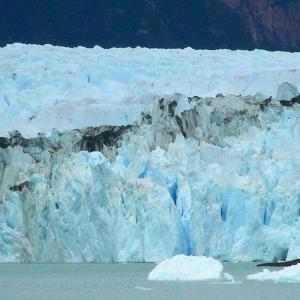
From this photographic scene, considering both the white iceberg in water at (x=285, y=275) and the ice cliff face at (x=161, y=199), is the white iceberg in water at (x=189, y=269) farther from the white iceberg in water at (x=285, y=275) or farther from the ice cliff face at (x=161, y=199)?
the ice cliff face at (x=161, y=199)

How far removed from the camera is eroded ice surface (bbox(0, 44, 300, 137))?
135ft

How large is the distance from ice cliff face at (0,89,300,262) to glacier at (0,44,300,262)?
0.08 ft

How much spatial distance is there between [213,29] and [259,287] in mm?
39916

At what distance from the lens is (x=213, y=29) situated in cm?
6894

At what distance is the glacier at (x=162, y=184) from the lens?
34250 millimetres

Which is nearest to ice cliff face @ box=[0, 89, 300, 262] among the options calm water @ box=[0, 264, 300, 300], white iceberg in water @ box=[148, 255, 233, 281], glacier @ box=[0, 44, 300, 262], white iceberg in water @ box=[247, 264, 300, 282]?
glacier @ box=[0, 44, 300, 262]

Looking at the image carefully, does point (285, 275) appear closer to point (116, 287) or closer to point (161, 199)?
point (116, 287)

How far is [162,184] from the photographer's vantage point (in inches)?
1379

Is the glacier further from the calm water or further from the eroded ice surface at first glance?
the calm water

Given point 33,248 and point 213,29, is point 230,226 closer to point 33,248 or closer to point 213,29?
point 33,248

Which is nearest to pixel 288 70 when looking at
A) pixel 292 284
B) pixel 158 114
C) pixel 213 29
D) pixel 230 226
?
pixel 158 114

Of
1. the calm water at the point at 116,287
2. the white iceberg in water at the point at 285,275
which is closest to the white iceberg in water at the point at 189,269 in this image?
the calm water at the point at 116,287

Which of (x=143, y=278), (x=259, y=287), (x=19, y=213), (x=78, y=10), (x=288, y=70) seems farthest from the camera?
(x=78, y=10)

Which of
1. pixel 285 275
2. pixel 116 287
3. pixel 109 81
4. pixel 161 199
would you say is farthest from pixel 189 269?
pixel 109 81
